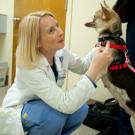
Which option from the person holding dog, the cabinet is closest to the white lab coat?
the person holding dog

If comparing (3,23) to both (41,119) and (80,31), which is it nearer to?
(80,31)

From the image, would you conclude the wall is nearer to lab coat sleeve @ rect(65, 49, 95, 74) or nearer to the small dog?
lab coat sleeve @ rect(65, 49, 95, 74)

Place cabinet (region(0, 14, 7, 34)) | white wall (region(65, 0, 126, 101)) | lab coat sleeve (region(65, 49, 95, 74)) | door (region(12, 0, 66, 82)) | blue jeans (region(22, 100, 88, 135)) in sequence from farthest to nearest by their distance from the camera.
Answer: cabinet (region(0, 14, 7, 34)), door (region(12, 0, 66, 82)), white wall (region(65, 0, 126, 101)), lab coat sleeve (region(65, 49, 95, 74)), blue jeans (region(22, 100, 88, 135))

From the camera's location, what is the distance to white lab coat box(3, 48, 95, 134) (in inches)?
53.6

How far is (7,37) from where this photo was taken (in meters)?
3.88

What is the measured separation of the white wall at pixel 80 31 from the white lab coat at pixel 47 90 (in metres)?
1.26

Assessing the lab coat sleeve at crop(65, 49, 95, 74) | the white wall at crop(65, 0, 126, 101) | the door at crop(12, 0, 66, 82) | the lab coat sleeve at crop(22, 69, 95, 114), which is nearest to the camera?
the lab coat sleeve at crop(22, 69, 95, 114)

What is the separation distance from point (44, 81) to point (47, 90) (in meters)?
0.05

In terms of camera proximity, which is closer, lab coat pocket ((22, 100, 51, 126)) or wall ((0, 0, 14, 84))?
lab coat pocket ((22, 100, 51, 126))

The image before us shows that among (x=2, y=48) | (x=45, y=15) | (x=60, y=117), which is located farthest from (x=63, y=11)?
(x=60, y=117)

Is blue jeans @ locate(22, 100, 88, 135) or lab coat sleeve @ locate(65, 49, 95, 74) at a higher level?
lab coat sleeve @ locate(65, 49, 95, 74)

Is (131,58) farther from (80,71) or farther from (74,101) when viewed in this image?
(74,101)

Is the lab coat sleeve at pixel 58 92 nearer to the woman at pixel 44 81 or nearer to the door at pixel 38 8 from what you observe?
the woman at pixel 44 81

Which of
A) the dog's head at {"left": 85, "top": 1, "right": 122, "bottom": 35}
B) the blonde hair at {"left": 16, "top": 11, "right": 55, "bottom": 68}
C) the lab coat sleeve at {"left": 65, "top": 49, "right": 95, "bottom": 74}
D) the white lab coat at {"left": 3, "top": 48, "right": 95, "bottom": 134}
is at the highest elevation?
the dog's head at {"left": 85, "top": 1, "right": 122, "bottom": 35}
